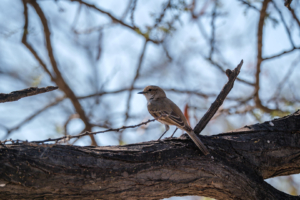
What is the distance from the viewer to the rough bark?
97.8 inches

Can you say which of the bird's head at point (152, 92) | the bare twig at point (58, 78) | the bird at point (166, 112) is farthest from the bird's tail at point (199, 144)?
the bare twig at point (58, 78)

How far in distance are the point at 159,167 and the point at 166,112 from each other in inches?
79.4

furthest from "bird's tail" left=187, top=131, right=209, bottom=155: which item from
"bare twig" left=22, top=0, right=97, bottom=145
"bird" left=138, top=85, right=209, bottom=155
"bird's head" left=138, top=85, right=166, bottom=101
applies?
"bare twig" left=22, top=0, right=97, bottom=145

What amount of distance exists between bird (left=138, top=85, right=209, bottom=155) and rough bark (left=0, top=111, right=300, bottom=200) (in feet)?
0.32

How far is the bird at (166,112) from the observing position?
10.5 ft

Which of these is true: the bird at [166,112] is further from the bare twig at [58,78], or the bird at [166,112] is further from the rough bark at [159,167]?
the bare twig at [58,78]

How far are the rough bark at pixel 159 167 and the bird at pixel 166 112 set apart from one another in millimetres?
97

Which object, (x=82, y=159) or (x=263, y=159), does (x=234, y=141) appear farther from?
(x=82, y=159)

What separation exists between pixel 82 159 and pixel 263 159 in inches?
84.4

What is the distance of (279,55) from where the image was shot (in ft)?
15.4

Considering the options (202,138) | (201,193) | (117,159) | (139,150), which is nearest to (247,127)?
(202,138)

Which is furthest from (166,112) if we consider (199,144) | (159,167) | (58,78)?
(58,78)

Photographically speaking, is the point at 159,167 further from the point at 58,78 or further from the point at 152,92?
the point at 58,78

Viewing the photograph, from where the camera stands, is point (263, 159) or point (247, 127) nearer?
point (263, 159)
